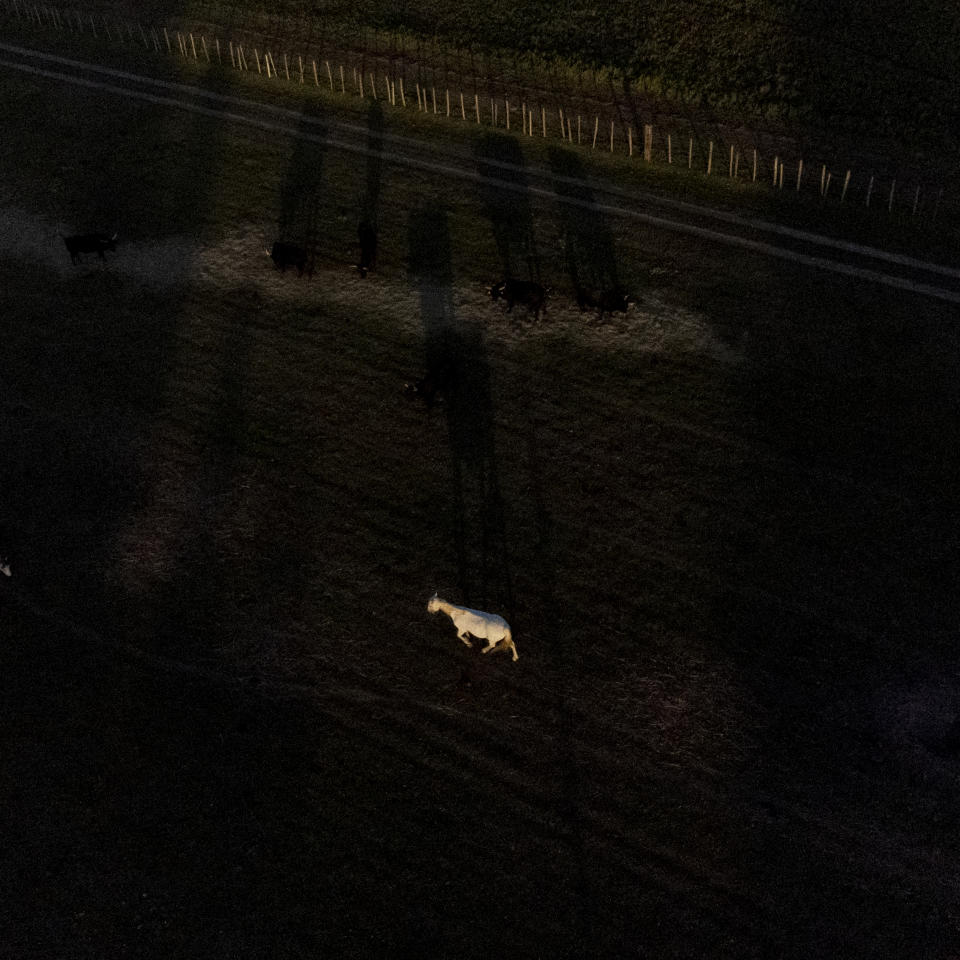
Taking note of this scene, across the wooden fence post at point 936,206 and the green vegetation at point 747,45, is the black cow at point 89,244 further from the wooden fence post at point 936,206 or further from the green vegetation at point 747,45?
the wooden fence post at point 936,206

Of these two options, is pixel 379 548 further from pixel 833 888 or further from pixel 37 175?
pixel 37 175

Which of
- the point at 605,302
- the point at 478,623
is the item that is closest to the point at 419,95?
the point at 605,302

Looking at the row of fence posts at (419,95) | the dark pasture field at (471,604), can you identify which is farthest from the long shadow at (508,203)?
the row of fence posts at (419,95)

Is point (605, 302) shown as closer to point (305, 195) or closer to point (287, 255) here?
point (287, 255)

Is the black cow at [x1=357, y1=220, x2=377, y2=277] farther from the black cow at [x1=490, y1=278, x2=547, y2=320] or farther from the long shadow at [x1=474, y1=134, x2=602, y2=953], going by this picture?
the black cow at [x1=490, y1=278, x2=547, y2=320]

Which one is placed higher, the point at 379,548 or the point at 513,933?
the point at 379,548

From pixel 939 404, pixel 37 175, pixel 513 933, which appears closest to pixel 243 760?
pixel 513 933
